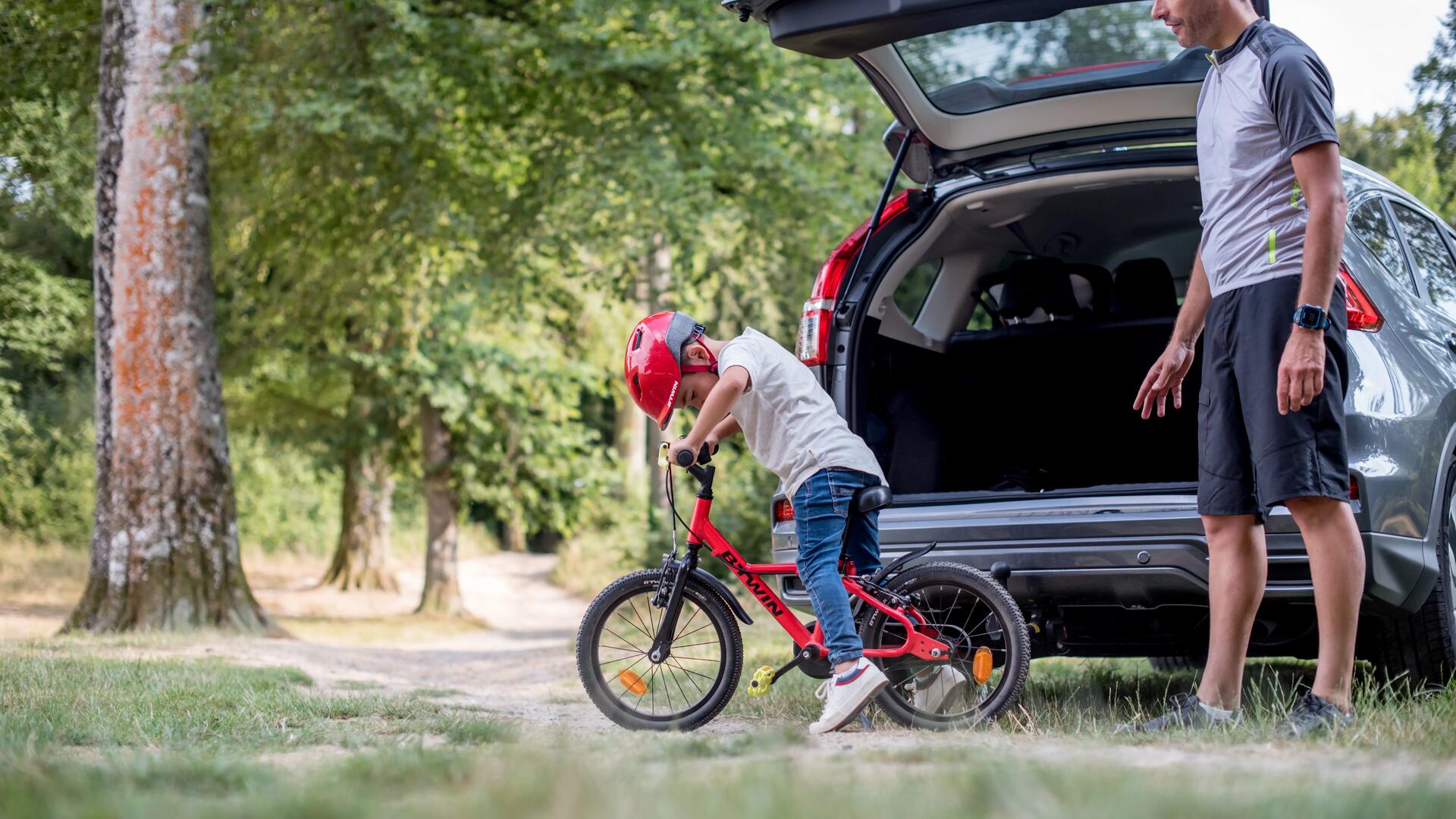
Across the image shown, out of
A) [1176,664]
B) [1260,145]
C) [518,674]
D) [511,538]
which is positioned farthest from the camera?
[511,538]

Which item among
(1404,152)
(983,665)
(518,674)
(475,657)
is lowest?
(475,657)

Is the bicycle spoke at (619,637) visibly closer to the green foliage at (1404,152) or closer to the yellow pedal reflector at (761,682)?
the yellow pedal reflector at (761,682)

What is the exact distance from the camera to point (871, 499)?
4.13m

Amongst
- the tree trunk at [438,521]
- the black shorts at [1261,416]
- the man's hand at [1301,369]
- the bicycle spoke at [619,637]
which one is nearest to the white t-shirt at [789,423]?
the bicycle spoke at [619,637]

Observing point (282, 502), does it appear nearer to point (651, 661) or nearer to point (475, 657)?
point (475, 657)

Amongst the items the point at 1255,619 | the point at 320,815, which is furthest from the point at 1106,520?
the point at 320,815

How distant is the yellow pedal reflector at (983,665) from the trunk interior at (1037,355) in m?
1.08

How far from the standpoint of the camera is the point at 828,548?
4074 millimetres

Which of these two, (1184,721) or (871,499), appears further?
(871,499)

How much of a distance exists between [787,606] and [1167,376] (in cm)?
149

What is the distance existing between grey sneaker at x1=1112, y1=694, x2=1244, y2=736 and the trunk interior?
5.00 feet

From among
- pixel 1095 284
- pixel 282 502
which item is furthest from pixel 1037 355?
pixel 282 502

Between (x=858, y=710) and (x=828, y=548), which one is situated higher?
(x=828, y=548)

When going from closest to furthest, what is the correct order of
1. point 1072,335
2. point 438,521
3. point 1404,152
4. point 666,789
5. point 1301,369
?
point 666,789 → point 1301,369 → point 1072,335 → point 1404,152 → point 438,521
